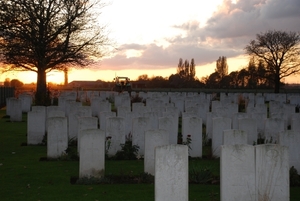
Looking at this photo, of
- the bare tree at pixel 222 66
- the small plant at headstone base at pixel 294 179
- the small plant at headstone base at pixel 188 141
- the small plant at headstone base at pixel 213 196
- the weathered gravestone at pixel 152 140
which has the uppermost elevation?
the bare tree at pixel 222 66

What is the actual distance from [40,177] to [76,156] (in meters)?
2.09

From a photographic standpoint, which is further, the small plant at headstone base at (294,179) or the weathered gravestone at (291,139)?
the weathered gravestone at (291,139)

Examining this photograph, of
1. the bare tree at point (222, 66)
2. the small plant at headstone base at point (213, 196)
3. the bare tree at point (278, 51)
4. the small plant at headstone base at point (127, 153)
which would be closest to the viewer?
the small plant at headstone base at point (213, 196)

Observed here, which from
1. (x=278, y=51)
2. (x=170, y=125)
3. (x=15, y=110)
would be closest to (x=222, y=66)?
(x=278, y=51)

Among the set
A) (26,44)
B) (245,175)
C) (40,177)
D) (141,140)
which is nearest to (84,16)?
(26,44)

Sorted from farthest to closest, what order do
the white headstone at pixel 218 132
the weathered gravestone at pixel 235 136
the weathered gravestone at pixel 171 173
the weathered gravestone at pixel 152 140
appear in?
the white headstone at pixel 218 132, the weathered gravestone at pixel 235 136, the weathered gravestone at pixel 152 140, the weathered gravestone at pixel 171 173

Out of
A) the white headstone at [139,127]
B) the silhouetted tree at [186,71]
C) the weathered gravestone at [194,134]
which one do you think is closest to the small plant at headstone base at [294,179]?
the weathered gravestone at [194,134]

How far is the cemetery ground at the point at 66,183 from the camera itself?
27.3 feet

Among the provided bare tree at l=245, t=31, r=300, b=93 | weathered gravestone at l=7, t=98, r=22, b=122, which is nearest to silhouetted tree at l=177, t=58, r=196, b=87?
bare tree at l=245, t=31, r=300, b=93

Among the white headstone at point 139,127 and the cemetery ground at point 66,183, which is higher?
the white headstone at point 139,127

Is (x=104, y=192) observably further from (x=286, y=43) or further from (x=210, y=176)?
(x=286, y=43)

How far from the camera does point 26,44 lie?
21.4 meters

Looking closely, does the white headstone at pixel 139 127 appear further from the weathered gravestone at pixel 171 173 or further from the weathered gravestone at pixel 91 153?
the weathered gravestone at pixel 171 173

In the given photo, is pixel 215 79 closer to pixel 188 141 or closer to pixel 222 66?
pixel 222 66
